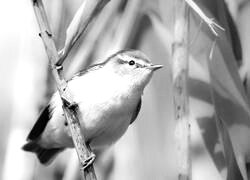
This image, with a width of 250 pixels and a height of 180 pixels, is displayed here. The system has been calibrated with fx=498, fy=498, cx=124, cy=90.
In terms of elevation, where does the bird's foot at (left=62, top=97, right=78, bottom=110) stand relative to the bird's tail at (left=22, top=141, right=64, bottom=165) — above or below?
above

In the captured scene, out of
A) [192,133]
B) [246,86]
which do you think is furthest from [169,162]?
[246,86]

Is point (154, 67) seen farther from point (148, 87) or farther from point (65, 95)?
point (65, 95)

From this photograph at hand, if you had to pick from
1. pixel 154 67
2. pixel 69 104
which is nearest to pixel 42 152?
pixel 154 67

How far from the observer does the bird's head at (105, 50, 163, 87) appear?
6.10ft

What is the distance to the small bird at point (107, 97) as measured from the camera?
1879 mm

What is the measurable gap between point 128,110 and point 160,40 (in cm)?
30

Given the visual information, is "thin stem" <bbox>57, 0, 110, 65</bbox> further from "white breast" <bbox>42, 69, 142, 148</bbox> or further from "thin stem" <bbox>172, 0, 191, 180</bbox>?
"white breast" <bbox>42, 69, 142, 148</bbox>

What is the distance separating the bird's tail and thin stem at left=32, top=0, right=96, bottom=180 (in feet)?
2.93

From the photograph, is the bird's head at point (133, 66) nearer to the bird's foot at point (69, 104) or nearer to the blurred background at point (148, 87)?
the blurred background at point (148, 87)

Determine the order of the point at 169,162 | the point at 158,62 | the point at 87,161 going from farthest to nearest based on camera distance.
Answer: the point at 158,62
the point at 169,162
the point at 87,161

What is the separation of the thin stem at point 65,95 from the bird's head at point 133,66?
54 cm

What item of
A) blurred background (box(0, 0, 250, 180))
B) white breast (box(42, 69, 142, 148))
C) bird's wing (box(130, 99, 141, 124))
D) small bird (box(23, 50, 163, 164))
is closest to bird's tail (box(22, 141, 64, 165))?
blurred background (box(0, 0, 250, 180))

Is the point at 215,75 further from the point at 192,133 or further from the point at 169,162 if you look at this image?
the point at 169,162

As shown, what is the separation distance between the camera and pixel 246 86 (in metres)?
1.79
